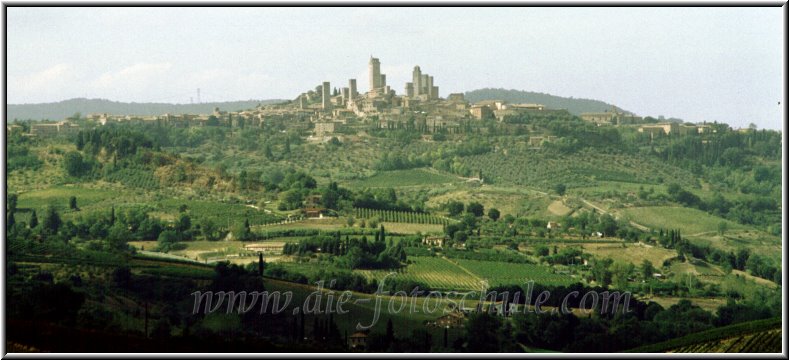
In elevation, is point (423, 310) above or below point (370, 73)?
below

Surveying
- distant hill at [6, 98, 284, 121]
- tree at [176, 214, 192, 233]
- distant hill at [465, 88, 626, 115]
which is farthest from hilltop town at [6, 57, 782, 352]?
distant hill at [465, 88, 626, 115]

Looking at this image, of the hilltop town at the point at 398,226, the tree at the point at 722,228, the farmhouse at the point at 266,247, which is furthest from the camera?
the tree at the point at 722,228

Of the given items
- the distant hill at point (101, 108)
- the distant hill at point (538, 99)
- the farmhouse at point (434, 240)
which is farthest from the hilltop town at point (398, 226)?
the distant hill at point (538, 99)

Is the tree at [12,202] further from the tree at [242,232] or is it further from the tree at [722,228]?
the tree at [722,228]

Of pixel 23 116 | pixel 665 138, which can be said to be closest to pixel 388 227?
pixel 665 138

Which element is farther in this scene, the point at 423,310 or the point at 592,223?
the point at 592,223

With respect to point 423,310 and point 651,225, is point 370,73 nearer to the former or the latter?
point 651,225

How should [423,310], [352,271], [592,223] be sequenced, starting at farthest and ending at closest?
[592,223] < [352,271] < [423,310]
